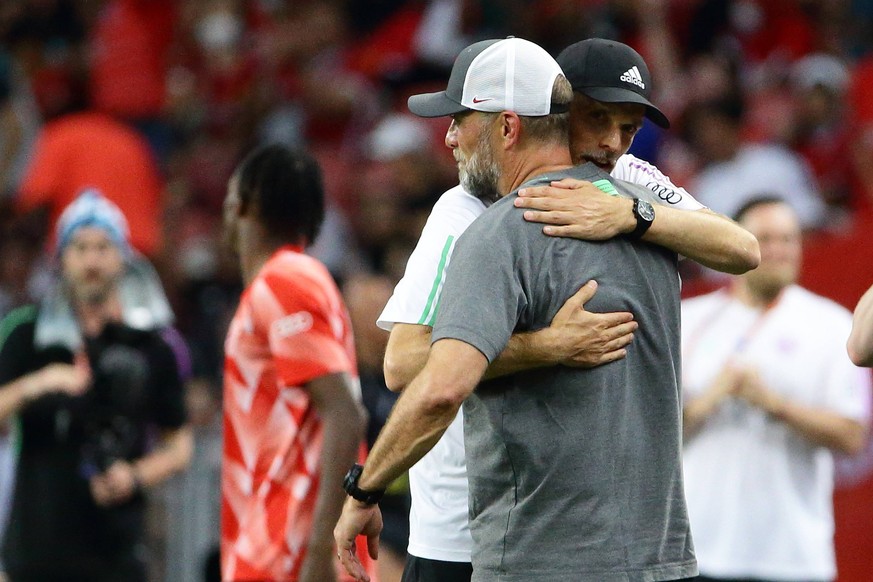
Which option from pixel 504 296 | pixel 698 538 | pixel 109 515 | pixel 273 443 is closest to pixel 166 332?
pixel 109 515

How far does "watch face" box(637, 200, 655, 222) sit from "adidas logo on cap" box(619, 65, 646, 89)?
1.34ft

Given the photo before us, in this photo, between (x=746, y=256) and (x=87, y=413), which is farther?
(x=87, y=413)

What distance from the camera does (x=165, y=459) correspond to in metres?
6.17

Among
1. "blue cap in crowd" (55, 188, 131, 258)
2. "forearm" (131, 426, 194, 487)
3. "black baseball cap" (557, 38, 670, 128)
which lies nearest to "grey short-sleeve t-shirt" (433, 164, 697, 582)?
"black baseball cap" (557, 38, 670, 128)

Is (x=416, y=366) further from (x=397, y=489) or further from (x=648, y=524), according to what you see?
(x=397, y=489)

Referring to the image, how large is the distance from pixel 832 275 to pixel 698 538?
1866 mm

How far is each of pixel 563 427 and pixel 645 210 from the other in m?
0.58

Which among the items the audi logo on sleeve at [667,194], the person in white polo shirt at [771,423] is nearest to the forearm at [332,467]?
the audi logo on sleeve at [667,194]

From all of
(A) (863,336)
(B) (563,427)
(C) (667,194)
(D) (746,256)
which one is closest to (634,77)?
(C) (667,194)

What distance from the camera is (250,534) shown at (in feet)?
14.9

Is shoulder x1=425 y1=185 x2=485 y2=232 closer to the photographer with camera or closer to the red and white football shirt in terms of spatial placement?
the red and white football shirt

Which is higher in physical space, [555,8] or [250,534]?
[555,8]

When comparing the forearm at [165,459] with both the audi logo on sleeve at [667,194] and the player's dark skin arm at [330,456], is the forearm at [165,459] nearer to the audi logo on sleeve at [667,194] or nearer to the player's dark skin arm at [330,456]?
the player's dark skin arm at [330,456]

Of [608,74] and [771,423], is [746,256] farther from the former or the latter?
[771,423]
